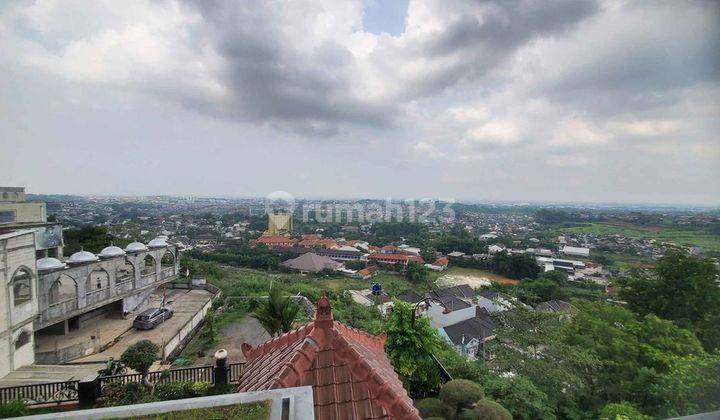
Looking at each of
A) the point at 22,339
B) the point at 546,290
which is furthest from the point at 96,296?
the point at 546,290

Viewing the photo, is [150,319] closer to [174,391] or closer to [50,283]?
[50,283]

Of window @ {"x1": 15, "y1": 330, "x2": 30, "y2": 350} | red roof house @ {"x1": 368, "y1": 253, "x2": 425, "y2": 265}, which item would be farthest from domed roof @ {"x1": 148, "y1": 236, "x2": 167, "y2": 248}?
red roof house @ {"x1": 368, "y1": 253, "x2": 425, "y2": 265}

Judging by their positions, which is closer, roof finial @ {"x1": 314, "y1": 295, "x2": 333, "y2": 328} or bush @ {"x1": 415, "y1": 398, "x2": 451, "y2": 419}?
roof finial @ {"x1": 314, "y1": 295, "x2": 333, "y2": 328}

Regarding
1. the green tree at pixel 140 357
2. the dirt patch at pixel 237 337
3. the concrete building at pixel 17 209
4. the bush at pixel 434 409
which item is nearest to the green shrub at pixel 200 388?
the green tree at pixel 140 357

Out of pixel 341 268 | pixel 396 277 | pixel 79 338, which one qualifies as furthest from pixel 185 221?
pixel 79 338

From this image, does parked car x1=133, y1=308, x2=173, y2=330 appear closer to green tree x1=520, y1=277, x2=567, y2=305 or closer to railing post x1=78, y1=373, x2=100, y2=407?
railing post x1=78, y1=373, x2=100, y2=407

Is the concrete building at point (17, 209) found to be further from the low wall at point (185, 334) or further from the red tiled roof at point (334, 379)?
the red tiled roof at point (334, 379)

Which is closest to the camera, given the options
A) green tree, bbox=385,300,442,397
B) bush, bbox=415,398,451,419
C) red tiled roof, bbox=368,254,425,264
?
bush, bbox=415,398,451,419
